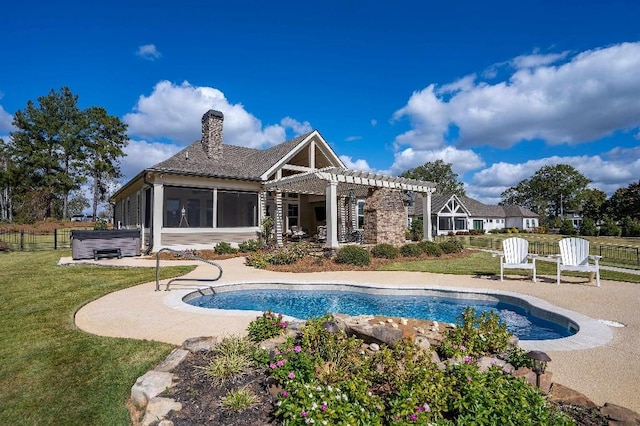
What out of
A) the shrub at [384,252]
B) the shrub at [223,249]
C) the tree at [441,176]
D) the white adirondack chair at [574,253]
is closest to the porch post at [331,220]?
the shrub at [384,252]

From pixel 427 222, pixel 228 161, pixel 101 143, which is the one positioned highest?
pixel 101 143

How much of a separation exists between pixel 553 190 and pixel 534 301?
78359mm

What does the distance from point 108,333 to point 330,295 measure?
17.4 feet

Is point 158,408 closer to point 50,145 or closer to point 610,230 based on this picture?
point 610,230

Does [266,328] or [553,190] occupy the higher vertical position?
[553,190]

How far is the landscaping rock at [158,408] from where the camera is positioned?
2.87 metres

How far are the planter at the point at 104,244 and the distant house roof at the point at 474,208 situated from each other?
34.9m

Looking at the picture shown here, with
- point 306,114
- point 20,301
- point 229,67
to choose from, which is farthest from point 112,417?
point 306,114

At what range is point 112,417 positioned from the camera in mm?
2979

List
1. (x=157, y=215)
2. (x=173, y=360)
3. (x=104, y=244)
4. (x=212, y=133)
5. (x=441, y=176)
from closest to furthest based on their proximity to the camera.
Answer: (x=173, y=360) → (x=104, y=244) → (x=157, y=215) → (x=212, y=133) → (x=441, y=176)

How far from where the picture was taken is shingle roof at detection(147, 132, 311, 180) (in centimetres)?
1516

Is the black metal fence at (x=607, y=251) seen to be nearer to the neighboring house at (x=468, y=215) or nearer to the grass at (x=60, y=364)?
the neighboring house at (x=468, y=215)

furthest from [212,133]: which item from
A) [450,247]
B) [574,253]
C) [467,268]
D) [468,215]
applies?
[468,215]

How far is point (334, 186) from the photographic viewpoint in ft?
46.4
